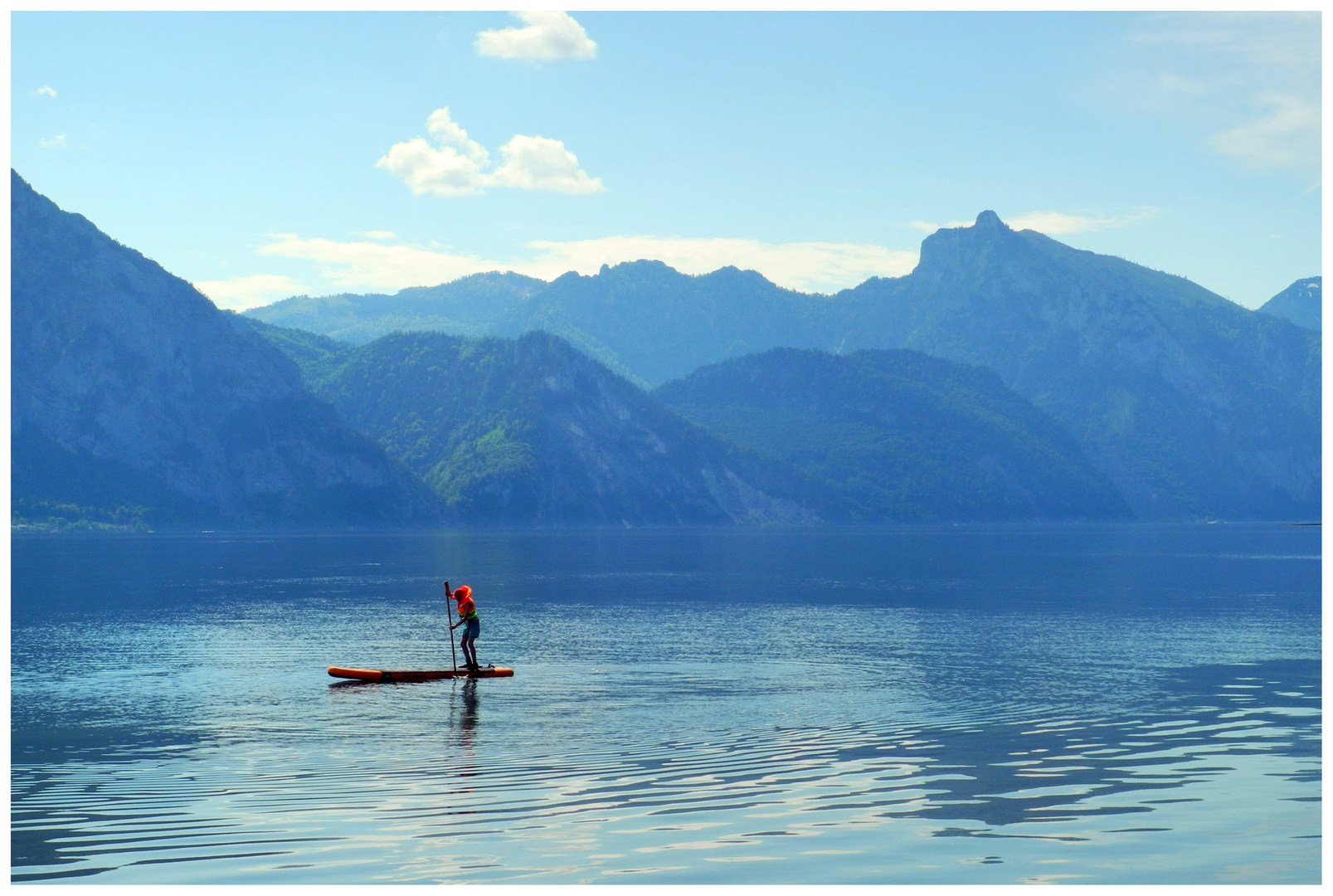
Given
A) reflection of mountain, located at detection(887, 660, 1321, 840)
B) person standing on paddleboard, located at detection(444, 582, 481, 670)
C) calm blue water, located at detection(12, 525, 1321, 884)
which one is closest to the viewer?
calm blue water, located at detection(12, 525, 1321, 884)

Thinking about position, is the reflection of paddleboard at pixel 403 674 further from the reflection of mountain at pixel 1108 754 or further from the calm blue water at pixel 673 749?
the reflection of mountain at pixel 1108 754

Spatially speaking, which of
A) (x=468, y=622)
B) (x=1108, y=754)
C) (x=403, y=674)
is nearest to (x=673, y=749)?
(x=1108, y=754)

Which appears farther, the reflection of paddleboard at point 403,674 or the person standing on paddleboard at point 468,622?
the person standing on paddleboard at point 468,622

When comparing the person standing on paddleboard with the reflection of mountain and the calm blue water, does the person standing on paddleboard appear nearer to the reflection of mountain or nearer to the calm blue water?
the calm blue water

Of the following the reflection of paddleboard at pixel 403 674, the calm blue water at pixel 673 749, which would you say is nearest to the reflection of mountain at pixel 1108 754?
the calm blue water at pixel 673 749

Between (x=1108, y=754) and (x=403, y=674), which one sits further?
(x=403, y=674)

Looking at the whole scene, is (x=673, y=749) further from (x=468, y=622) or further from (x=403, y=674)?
(x=403, y=674)

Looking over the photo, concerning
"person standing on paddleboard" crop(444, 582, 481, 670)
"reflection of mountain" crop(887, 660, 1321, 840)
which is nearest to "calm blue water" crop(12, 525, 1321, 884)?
"reflection of mountain" crop(887, 660, 1321, 840)

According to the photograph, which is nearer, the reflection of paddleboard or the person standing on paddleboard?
the reflection of paddleboard

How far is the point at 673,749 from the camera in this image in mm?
31875

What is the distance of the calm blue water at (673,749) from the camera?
22.0 metres

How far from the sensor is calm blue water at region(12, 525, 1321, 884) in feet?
72.2

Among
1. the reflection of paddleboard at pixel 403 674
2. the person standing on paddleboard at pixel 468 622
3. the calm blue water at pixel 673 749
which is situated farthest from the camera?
the person standing on paddleboard at pixel 468 622

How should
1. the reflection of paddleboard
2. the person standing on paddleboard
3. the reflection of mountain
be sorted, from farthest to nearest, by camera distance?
the person standing on paddleboard, the reflection of paddleboard, the reflection of mountain
